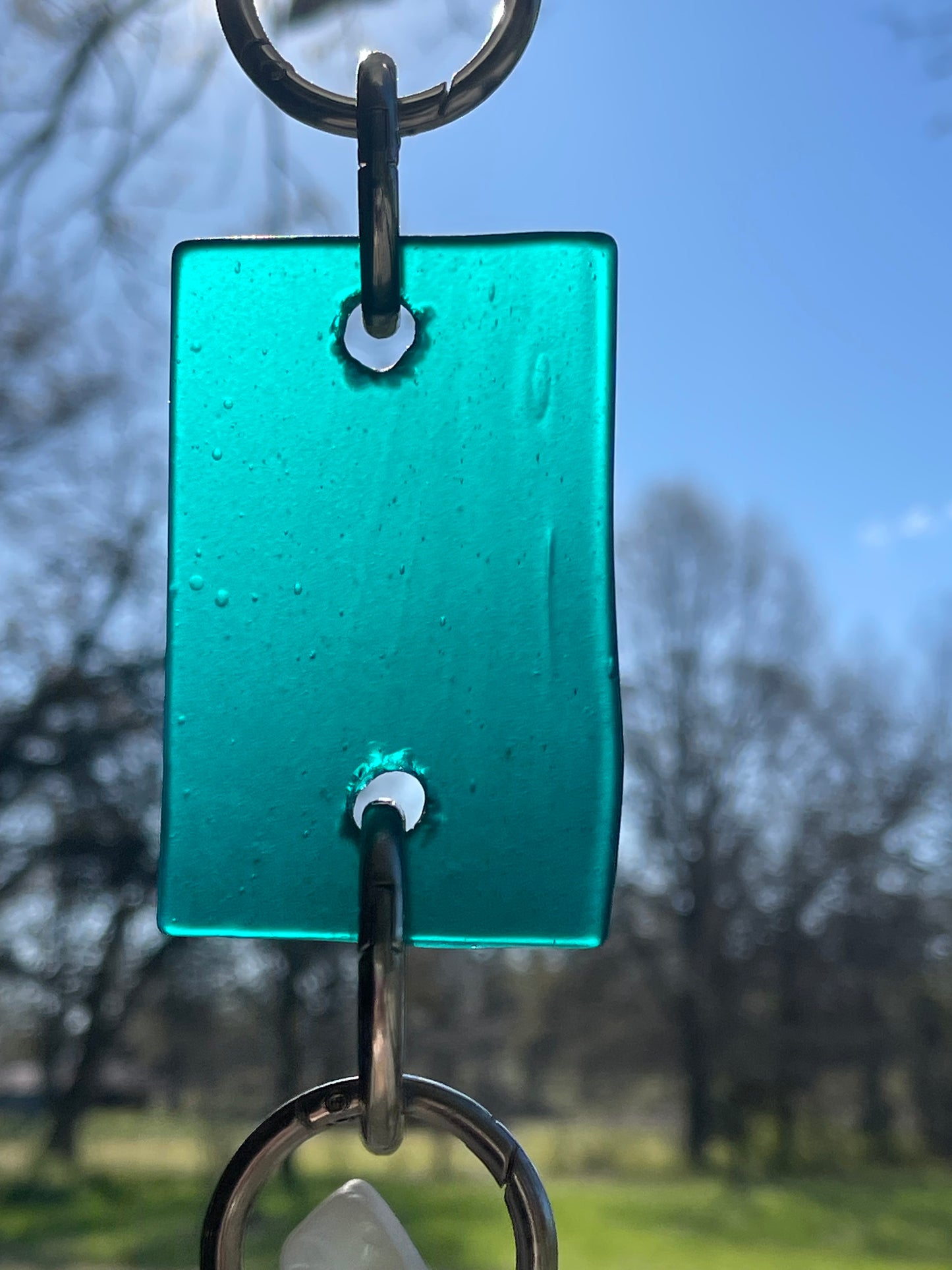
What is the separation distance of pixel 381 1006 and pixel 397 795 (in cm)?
5

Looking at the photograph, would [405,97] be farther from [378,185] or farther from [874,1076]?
[874,1076]

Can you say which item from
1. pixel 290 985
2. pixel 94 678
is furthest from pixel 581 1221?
pixel 94 678

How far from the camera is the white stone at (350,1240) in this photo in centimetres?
22

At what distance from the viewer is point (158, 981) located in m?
1.08

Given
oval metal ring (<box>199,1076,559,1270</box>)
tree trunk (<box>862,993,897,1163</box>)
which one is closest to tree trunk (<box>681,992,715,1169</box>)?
tree trunk (<box>862,993,897,1163</box>)

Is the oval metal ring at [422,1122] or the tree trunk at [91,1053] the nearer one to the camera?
the oval metal ring at [422,1122]

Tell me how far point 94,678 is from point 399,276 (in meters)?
0.91

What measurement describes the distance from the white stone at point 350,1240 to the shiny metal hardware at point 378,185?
0.18 metres

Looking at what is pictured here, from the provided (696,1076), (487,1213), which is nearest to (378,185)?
(487,1213)

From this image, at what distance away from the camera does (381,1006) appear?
0.21 metres

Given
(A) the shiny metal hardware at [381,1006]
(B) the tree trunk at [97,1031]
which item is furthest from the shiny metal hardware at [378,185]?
(B) the tree trunk at [97,1031]

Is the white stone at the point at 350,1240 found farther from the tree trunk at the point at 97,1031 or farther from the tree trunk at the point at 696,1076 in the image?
the tree trunk at the point at 696,1076

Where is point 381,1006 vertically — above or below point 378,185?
below

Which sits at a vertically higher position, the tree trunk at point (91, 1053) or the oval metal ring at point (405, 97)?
the oval metal ring at point (405, 97)
